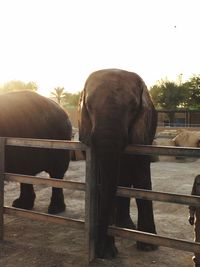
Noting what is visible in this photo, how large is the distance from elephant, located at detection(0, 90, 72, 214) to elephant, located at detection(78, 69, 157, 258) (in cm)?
164

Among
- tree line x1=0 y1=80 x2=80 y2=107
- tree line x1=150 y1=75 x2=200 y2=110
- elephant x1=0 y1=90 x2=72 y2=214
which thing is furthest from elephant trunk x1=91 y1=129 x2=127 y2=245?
tree line x1=0 y1=80 x2=80 y2=107

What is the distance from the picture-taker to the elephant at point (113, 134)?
4.10 metres

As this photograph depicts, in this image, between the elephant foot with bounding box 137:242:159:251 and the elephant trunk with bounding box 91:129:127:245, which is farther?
the elephant foot with bounding box 137:242:159:251

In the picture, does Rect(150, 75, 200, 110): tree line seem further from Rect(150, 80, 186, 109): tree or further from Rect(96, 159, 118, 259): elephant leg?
Rect(96, 159, 118, 259): elephant leg

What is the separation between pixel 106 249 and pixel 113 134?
55.3 inches

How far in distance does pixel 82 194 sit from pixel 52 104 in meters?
2.05

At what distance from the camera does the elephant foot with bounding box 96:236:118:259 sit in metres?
4.52

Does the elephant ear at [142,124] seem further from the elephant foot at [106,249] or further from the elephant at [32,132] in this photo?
the elephant at [32,132]

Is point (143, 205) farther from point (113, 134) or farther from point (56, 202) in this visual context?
point (56, 202)

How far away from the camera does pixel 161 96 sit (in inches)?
2302

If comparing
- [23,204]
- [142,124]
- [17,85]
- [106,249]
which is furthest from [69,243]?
[17,85]

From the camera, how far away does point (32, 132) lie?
20.6 ft

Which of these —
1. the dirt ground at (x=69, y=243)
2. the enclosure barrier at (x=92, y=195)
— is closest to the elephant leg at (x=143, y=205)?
the dirt ground at (x=69, y=243)

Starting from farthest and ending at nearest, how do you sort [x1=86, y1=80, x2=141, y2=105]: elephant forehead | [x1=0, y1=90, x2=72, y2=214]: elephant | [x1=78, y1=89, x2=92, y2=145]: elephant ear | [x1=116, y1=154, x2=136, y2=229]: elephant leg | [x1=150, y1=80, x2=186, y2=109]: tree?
[x1=150, y1=80, x2=186, y2=109]: tree < [x1=0, y1=90, x2=72, y2=214]: elephant < [x1=116, y1=154, x2=136, y2=229]: elephant leg < [x1=78, y1=89, x2=92, y2=145]: elephant ear < [x1=86, y1=80, x2=141, y2=105]: elephant forehead
